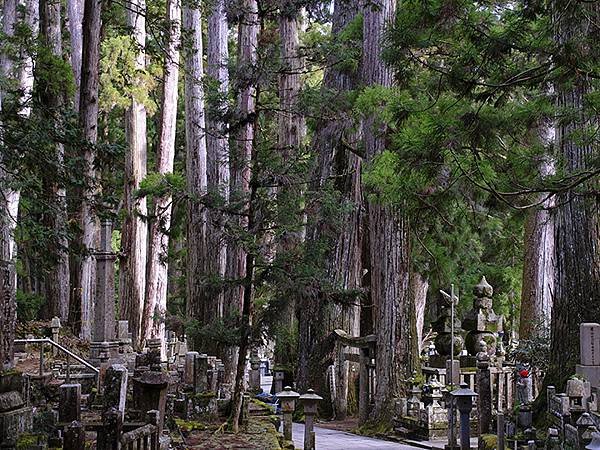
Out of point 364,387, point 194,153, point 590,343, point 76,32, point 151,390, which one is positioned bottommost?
point 364,387

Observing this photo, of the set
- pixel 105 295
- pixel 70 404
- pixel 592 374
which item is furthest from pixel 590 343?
pixel 105 295

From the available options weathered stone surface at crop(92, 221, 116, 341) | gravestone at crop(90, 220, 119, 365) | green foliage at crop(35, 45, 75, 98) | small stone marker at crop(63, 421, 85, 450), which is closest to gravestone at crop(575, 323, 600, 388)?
small stone marker at crop(63, 421, 85, 450)

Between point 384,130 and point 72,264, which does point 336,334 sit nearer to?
point 384,130

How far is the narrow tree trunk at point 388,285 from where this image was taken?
16922 mm

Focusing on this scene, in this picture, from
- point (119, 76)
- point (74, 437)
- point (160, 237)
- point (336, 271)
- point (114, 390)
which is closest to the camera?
point (74, 437)

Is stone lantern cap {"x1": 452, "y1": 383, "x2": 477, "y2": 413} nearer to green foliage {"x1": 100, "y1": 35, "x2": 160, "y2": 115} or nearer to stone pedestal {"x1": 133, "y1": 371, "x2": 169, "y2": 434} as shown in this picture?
stone pedestal {"x1": 133, "y1": 371, "x2": 169, "y2": 434}

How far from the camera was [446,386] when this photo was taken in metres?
16.4

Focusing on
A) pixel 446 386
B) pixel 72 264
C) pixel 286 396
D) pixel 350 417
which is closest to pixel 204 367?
pixel 286 396

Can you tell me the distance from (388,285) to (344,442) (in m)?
3.46

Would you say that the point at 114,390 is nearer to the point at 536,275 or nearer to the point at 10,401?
the point at 10,401

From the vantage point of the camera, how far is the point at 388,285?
17141mm

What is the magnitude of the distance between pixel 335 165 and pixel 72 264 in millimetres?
12348

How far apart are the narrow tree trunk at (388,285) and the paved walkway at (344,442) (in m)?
0.92

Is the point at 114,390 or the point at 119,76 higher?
the point at 119,76
